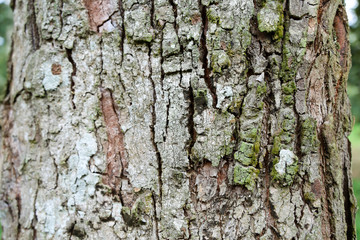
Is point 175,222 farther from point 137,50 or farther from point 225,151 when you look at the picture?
point 137,50

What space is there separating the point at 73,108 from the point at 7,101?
1.52ft

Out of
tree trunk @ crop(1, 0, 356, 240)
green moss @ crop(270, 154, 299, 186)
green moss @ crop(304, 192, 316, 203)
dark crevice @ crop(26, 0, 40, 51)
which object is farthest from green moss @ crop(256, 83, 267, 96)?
dark crevice @ crop(26, 0, 40, 51)

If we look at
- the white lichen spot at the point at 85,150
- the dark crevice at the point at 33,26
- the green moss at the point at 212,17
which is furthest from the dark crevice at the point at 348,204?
the dark crevice at the point at 33,26

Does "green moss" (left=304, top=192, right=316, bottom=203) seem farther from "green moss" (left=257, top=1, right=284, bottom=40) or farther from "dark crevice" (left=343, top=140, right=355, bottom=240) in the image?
"green moss" (left=257, top=1, right=284, bottom=40)

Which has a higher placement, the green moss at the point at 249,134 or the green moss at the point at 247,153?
the green moss at the point at 249,134

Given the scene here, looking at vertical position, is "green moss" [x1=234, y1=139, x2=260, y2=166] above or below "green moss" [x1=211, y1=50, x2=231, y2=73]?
below

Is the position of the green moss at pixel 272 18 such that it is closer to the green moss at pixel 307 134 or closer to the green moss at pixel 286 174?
the green moss at pixel 307 134

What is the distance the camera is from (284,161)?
1016 millimetres

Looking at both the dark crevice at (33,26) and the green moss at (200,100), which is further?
the dark crevice at (33,26)

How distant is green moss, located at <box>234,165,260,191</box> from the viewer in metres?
1.00

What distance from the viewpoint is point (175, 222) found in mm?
1017

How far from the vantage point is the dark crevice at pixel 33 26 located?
1161 mm

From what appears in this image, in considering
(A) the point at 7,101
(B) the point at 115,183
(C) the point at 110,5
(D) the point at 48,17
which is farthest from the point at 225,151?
(A) the point at 7,101

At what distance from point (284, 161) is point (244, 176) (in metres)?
0.14
